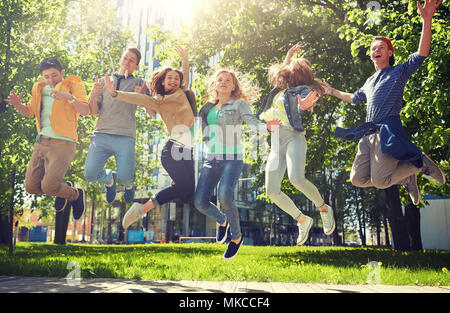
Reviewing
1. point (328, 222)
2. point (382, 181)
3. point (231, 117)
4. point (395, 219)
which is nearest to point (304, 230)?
point (328, 222)

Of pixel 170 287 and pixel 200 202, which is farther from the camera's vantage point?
pixel 170 287

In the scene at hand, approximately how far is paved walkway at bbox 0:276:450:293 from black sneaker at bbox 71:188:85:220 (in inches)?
39.4

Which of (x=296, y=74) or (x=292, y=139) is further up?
(x=296, y=74)

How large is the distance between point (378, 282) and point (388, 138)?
3037 millimetres

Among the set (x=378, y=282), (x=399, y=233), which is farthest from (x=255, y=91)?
(x=399, y=233)

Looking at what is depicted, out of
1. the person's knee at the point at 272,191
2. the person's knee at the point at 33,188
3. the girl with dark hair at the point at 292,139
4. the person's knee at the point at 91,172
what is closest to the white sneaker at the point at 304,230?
the girl with dark hair at the point at 292,139

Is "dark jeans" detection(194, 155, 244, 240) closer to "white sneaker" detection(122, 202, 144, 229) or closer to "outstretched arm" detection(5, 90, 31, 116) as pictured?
"white sneaker" detection(122, 202, 144, 229)

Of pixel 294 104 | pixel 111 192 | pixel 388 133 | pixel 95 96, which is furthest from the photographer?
pixel 111 192

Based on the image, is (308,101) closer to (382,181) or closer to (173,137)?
(382,181)

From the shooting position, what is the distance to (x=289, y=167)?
184 inches

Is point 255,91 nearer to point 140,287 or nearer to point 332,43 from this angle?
point 140,287

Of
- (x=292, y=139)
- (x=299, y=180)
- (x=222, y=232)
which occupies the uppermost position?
(x=292, y=139)

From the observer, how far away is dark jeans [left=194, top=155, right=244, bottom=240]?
188 inches

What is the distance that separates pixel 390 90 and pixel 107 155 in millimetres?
3534
